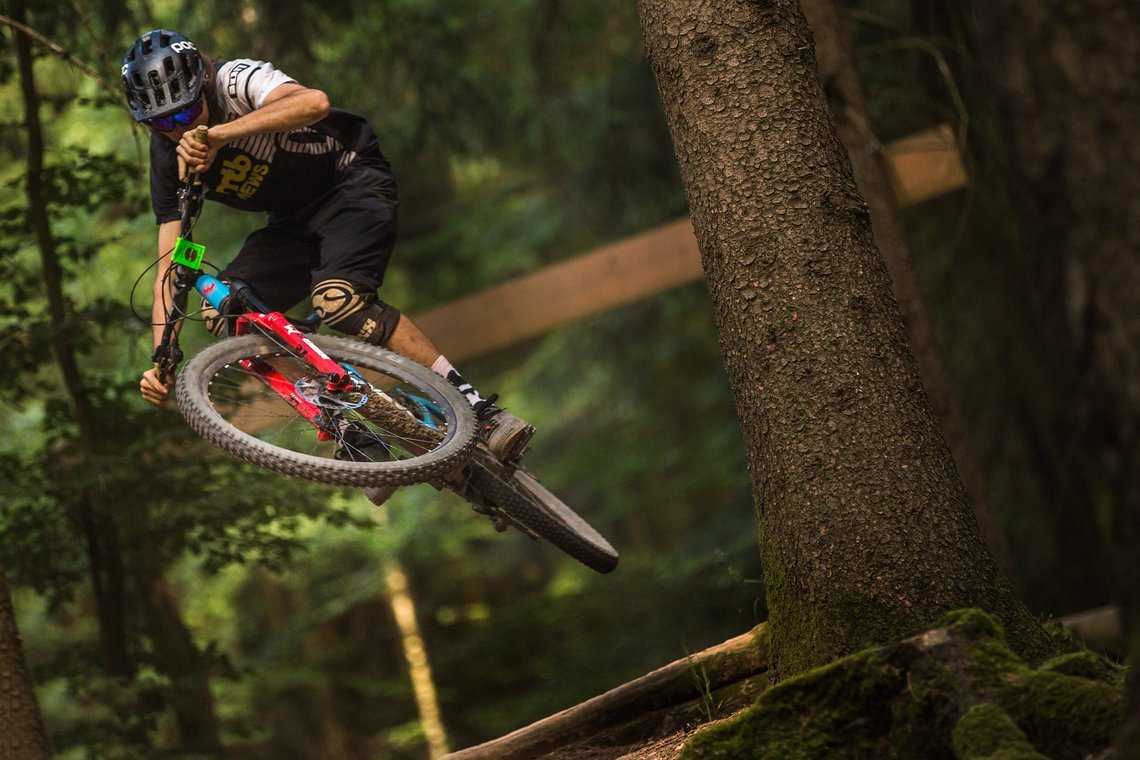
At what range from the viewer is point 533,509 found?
4.61m

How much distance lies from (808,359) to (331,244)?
1926mm

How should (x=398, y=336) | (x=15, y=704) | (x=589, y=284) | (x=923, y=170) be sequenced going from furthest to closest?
(x=589, y=284) < (x=923, y=170) < (x=398, y=336) < (x=15, y=704)

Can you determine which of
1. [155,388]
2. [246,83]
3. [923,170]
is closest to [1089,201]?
[246,83]

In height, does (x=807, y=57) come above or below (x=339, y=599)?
above

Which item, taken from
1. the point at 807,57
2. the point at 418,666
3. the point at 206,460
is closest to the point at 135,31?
the point at 206,460

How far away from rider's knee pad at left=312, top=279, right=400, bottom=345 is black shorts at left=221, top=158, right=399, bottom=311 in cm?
3

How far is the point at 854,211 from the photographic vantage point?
10.9 feet

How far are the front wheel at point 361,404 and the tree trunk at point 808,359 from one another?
114 centimetres

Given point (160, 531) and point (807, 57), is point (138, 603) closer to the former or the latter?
point (160, 531)

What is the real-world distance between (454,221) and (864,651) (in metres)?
10.7

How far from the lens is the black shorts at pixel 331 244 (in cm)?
419

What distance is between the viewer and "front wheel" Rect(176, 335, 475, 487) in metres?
3.81

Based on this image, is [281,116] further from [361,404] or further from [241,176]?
[361,404]

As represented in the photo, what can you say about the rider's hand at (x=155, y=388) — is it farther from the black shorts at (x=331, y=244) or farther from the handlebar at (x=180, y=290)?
the black shorts at (x=331, y=244)
